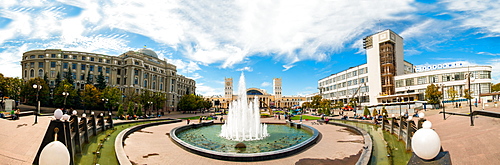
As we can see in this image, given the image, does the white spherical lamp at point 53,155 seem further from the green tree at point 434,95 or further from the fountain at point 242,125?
the green tree at point 434,95

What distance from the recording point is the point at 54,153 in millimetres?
3436

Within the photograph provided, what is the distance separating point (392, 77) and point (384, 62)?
4.18 meters

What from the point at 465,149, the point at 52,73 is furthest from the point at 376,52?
the point at 52,73

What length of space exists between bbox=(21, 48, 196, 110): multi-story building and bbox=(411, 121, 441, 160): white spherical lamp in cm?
5981

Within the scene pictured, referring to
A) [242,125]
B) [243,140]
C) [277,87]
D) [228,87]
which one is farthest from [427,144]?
[277,87]

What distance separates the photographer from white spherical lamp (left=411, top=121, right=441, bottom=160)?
9.42ft

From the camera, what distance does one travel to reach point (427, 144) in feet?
9.54

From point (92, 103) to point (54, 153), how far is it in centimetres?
4760

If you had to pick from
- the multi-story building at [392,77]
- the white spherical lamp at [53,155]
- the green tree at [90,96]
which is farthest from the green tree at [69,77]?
the multi-story building at [392,77]

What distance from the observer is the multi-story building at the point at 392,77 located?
45719 mm

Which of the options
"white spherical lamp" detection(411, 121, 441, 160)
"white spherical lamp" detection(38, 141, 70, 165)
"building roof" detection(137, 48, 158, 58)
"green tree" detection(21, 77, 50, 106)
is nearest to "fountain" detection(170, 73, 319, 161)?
"white spherical lamp" detection(38, 141, 70, 165)

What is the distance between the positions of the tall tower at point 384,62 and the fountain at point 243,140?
41918 millimetres

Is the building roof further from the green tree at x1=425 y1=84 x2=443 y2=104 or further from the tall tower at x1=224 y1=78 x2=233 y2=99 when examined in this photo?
the tall tower at x1=224 y1=78 x2=233 y2=99

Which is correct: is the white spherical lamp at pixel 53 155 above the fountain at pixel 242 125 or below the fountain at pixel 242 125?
above
